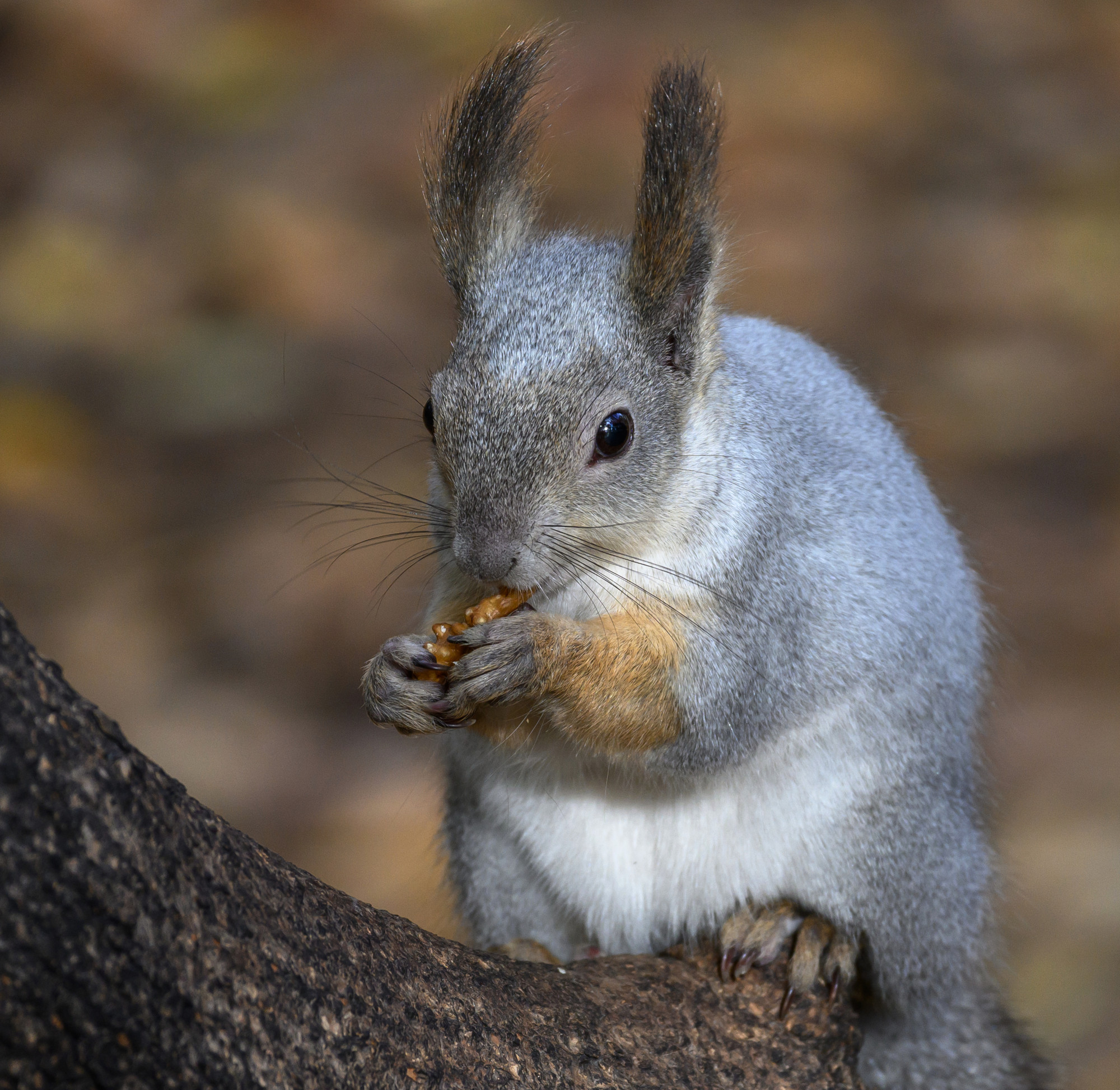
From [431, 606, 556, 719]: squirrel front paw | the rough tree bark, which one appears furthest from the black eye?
the rough tree bark

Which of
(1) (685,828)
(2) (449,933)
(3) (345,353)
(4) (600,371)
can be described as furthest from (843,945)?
(3) (345,353)

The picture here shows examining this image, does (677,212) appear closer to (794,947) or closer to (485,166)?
(485,166)

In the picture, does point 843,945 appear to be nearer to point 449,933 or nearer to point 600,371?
point 600,371

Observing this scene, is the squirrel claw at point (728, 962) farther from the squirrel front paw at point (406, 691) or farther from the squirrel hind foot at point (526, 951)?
the squirrel front paw at point (406, 691)

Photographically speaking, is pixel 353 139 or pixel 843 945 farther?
pixel 353 139

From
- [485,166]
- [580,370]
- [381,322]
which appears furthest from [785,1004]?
[381,322]

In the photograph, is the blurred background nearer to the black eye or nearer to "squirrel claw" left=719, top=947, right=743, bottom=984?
"squirrel claw" left=719, top=947, right=743, bottom=984

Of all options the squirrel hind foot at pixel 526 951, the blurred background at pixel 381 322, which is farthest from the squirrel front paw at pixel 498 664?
the blurred background at pixel 381 322
